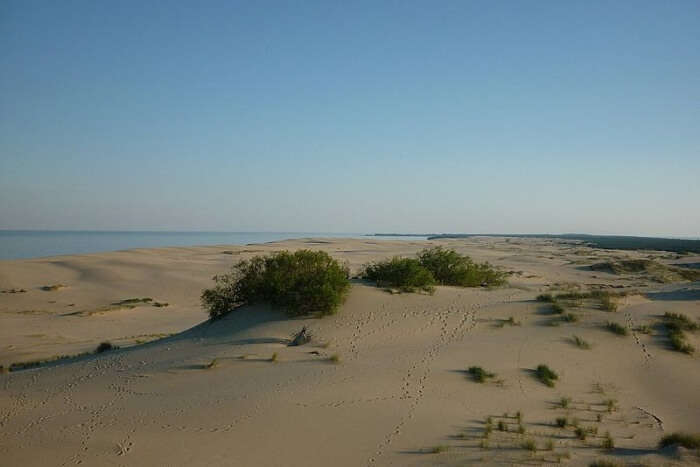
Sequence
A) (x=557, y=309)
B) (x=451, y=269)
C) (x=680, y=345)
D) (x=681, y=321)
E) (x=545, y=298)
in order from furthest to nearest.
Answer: (x=451, y=269)
(x=545, y=298)
(x=557, y=309)
(x=681, y=321)
(x=680, y=345)

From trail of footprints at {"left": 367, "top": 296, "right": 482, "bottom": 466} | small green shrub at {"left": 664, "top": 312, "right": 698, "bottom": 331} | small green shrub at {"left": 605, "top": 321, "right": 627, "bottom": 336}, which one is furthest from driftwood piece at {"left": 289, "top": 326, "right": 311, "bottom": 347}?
small green shrub at {"left": 664, "top": 312, "right": 698, "bottom": 331}

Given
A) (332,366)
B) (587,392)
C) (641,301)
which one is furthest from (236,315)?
(641,301)

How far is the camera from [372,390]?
8.89 m

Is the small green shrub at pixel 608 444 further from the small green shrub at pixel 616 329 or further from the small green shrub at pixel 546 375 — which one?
the small green shrub at pixel 616 329

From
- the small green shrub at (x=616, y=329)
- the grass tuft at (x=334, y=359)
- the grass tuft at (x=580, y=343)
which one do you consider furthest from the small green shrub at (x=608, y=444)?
the small green shrub at (x=616, y=329)

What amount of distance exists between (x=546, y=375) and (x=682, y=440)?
2.92 meters

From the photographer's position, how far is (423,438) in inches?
282

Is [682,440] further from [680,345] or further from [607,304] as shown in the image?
[607,304]

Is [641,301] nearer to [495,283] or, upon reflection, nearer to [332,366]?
[495,283]

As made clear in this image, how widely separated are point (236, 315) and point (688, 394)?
11.4 meters

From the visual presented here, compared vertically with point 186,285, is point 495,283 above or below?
above

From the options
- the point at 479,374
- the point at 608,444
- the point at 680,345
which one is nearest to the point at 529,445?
the point at 608,444

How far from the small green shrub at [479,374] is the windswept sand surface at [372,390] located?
6.3 inches

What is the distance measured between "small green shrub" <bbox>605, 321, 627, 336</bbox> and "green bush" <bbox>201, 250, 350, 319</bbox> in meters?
7.35
